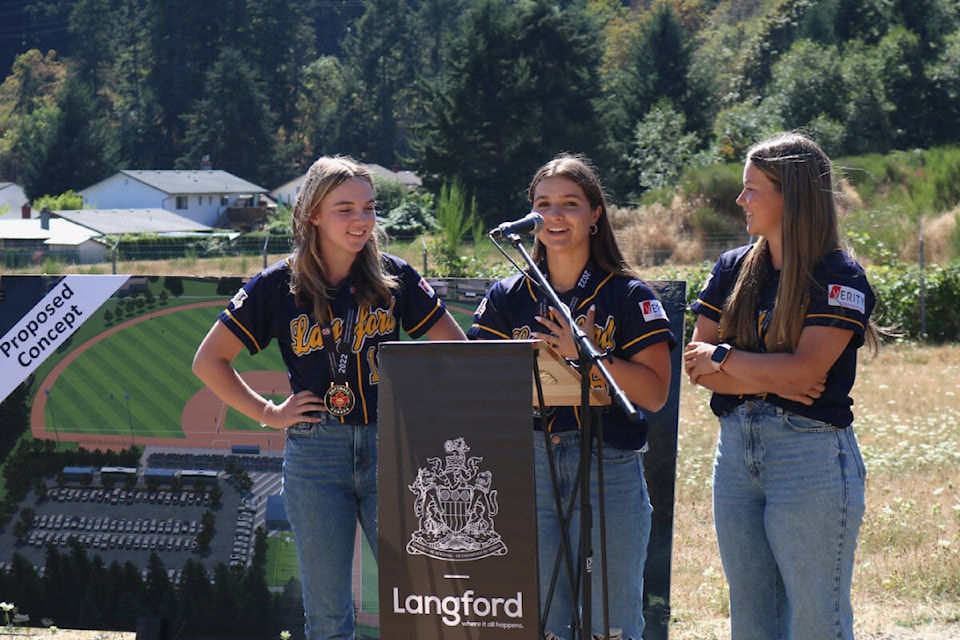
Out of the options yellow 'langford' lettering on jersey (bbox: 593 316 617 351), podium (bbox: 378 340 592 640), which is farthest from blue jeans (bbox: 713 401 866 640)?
podium (bbox: 378 340 592 640)

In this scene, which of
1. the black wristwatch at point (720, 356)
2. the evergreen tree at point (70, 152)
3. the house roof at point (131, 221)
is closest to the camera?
the black wristwatch at point (720, 356)

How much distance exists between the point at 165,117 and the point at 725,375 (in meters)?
97.7

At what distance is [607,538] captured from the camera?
3500 mm

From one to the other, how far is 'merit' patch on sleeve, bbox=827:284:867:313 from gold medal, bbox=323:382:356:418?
1.54 meters

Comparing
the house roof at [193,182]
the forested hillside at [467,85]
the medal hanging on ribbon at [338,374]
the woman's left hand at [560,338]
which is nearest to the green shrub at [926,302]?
the medal hanging on ribbon at [338,374]

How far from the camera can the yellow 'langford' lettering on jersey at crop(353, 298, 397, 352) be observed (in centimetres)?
380

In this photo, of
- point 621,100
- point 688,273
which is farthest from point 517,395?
point 621,100

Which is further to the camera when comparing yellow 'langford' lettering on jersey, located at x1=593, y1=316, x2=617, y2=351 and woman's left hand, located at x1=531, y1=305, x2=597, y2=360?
yellow 'langford' lettering on jersey, located at x1=593, y1=316, x2=617, y2=351

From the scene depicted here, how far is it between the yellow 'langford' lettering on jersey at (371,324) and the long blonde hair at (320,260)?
0.11ft

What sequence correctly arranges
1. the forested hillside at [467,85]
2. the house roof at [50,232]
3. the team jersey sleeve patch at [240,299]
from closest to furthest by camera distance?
the team jersey sleeve patch at [240,299], the forested hillside at [467,85], the house roof at [50,232]

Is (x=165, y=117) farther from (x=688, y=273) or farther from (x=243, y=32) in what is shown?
(x=688, y=273)

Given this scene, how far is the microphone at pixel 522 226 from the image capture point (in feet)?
10.3

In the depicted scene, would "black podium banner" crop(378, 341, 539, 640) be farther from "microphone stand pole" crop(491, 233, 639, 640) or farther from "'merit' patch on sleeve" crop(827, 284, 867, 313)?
"'merit' patch on sleeve" crop(827, 284, 867, 313)

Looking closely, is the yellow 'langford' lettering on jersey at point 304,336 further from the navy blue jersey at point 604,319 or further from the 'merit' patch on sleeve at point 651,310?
the 'merit' patch on sleeve at point 651,310
